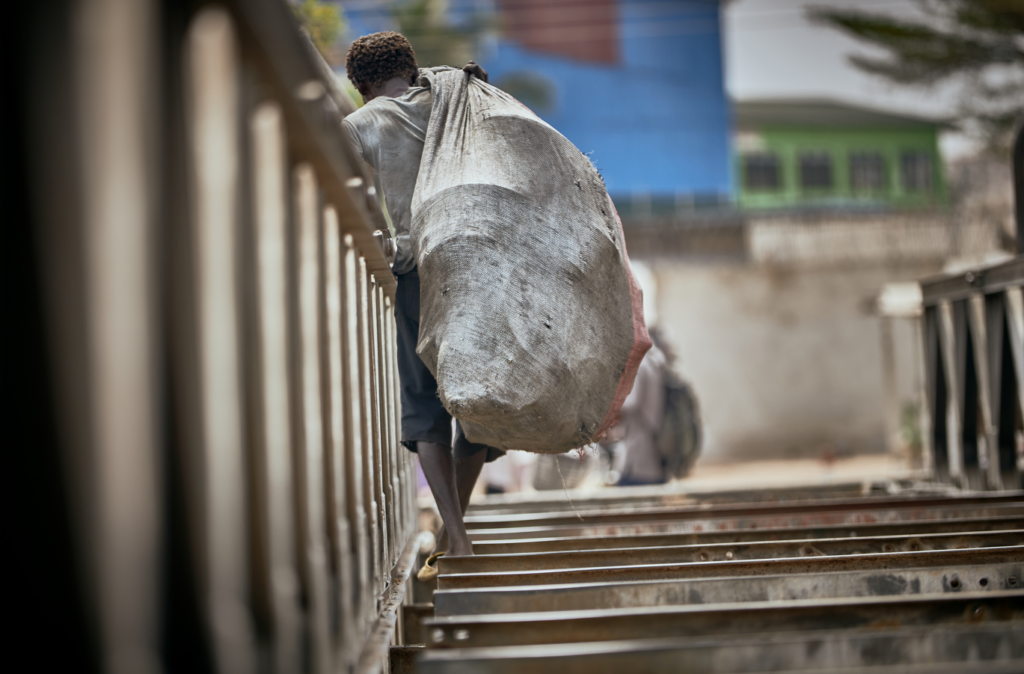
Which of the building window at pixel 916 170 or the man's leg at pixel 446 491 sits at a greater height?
the building window at pixel 916 170

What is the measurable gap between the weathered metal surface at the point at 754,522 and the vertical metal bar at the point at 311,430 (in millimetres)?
1510

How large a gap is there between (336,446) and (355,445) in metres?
0.26

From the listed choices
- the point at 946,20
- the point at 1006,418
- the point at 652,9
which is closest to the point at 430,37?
the point at 652,9

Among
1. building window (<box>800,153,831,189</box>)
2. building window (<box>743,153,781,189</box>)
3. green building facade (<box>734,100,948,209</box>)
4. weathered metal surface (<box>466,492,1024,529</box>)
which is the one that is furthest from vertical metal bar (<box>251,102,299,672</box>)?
building window (<box>800,153,831,189</box>)

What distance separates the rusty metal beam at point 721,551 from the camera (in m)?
2.13

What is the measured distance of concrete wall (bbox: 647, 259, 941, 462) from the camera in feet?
46.0

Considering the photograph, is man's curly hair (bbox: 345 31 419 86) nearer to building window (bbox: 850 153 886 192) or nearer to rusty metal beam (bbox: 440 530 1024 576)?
rusty metal beam (bbox: 440 530 1024 576)

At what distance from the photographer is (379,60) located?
103 inches

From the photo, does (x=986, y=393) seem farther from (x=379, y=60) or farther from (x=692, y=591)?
(x=379, y=60)

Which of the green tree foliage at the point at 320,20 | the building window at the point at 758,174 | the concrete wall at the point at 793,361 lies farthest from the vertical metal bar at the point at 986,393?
the building window at the point at 758,174

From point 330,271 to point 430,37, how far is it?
14443 mm

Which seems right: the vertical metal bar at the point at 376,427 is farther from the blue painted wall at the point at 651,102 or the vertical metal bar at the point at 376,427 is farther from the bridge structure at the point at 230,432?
the blue painted wall at the point at 651,102

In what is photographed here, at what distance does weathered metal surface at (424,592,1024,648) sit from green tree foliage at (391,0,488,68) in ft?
44.6

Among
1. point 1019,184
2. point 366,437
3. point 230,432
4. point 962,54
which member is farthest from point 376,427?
point 962,54
